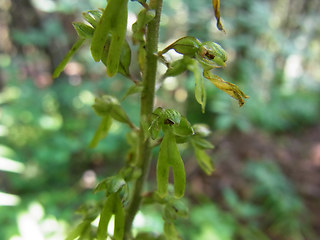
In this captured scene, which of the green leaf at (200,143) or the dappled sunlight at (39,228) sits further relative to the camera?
the dappled sunlight at (39,228)

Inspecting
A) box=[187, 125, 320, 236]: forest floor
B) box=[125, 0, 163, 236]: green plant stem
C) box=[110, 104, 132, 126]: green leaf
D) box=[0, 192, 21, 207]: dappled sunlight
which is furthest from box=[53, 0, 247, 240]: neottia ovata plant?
box=[187, 125, 320, 236]: forest floor

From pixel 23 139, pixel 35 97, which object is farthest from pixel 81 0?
pixel 23 139

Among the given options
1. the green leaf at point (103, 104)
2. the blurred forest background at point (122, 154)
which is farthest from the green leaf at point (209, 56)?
the blurred forest background at point (122, 154)

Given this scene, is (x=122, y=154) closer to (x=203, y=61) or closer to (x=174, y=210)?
(x=174, y=210)

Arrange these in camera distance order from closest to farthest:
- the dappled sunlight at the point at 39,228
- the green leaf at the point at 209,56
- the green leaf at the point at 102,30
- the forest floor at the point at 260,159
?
the green leaf at the point at 102,30, the green leaf at the point at 209,56, the dappled sunlight at the point at 39,228, the forest floor at the point at 260,159

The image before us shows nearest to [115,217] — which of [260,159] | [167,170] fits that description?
[167,170]

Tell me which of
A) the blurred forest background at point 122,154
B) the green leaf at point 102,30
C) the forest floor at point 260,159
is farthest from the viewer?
the forest floor at point 260,159

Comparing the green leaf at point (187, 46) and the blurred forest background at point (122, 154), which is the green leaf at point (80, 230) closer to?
the green leaf at point (187, 46)
